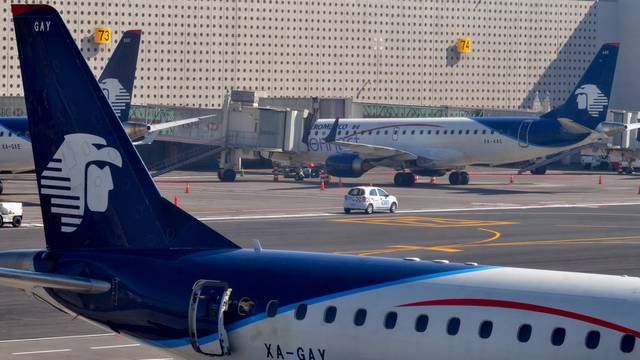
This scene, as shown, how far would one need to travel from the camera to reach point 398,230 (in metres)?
55.7

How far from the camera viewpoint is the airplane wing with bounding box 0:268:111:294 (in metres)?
16.9

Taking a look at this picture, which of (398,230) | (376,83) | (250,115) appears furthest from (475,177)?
(398,230)

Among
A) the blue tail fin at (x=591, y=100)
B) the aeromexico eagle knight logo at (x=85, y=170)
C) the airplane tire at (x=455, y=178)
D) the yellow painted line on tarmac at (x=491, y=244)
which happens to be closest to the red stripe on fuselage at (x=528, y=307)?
the aeromexico eagle knight logo at (x=85, y=170)

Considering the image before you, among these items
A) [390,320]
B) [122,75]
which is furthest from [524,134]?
[390,320]

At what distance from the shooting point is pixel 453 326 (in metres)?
15.1

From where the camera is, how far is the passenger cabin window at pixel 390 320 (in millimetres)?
15562

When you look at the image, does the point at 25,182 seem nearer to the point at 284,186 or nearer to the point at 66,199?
the point at 284,186

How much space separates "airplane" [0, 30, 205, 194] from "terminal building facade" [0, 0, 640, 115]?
35632 millimetres

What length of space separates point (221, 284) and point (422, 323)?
329cm

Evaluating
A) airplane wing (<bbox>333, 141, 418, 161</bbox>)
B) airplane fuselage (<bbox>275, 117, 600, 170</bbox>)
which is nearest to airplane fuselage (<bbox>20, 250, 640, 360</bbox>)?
airplane fuselage (<bbox>275, 117, 600, 170</bbox>)

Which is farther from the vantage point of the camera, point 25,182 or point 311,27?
point 311,27

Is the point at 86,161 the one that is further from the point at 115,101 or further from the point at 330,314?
the point at 115,101

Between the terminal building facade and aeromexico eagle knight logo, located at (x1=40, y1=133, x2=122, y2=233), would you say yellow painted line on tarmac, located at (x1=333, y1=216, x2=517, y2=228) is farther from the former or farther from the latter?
the terminal building facade

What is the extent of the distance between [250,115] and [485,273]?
257ft
